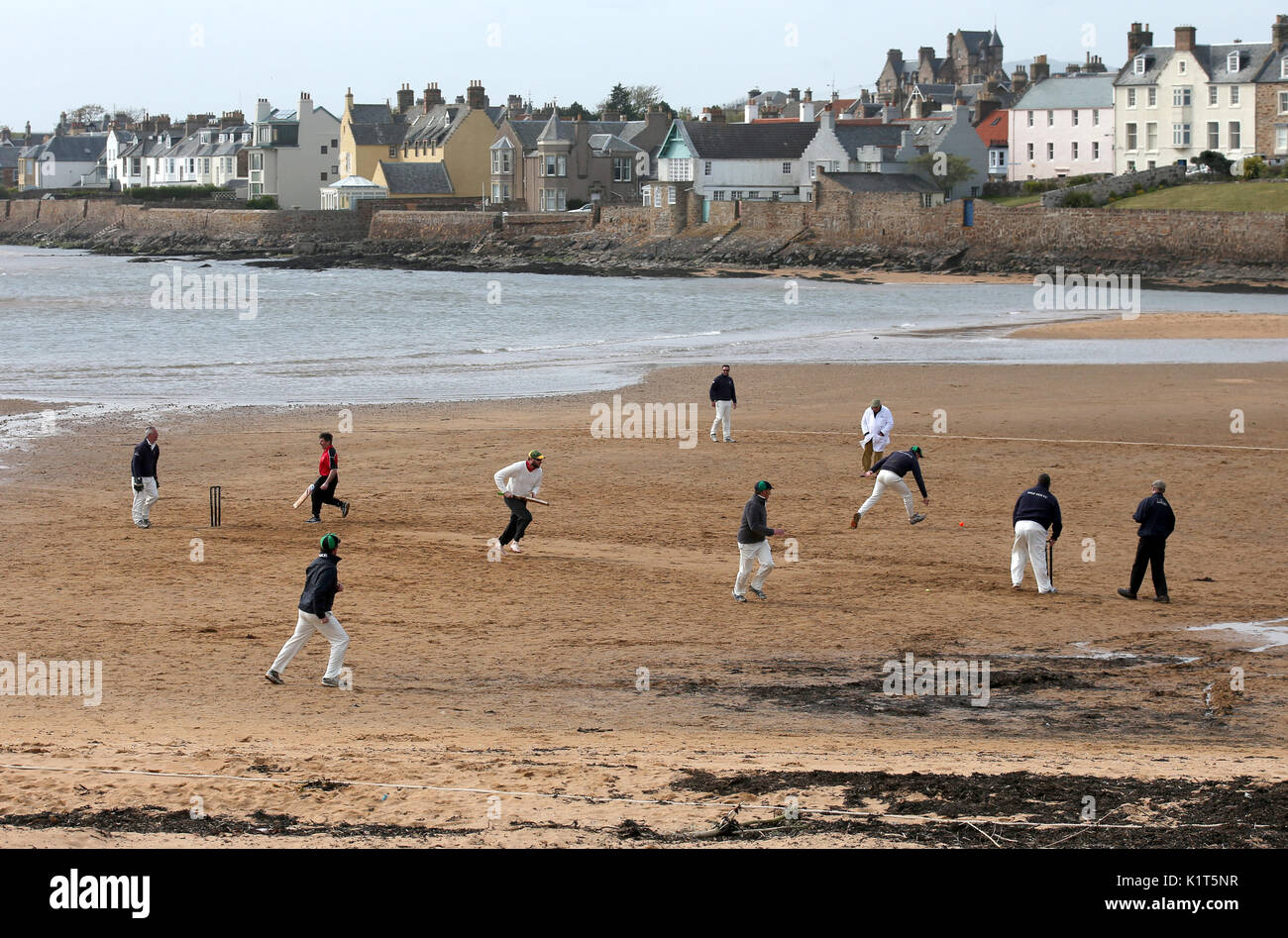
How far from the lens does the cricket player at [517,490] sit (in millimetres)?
17656

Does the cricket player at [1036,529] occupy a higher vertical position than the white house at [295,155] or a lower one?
lower

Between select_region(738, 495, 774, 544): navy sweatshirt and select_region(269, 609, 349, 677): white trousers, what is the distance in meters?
4.80

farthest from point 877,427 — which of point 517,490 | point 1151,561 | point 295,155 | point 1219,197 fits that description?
point 295,155

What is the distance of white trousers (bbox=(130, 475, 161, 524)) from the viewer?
1903cm

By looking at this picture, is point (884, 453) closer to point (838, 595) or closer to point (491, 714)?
point (838, 595)

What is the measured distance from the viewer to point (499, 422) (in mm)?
29219

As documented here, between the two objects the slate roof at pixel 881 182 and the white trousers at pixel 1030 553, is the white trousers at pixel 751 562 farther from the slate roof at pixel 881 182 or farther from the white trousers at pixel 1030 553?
the slate roof at pixel 881 182

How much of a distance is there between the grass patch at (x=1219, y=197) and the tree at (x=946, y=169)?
1647 centimetres

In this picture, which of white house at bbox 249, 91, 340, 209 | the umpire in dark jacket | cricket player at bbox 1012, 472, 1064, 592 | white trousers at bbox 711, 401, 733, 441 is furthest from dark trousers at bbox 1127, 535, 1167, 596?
white house at bbox 249, 91, 340, 209

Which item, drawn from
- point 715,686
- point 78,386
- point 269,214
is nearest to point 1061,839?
point 715,686

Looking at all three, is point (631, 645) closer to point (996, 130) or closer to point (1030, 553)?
point (1030, 553)

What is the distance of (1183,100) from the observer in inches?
3337

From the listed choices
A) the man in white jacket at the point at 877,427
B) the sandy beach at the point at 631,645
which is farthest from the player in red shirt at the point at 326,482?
the man in white jacket at the point at 877,427
